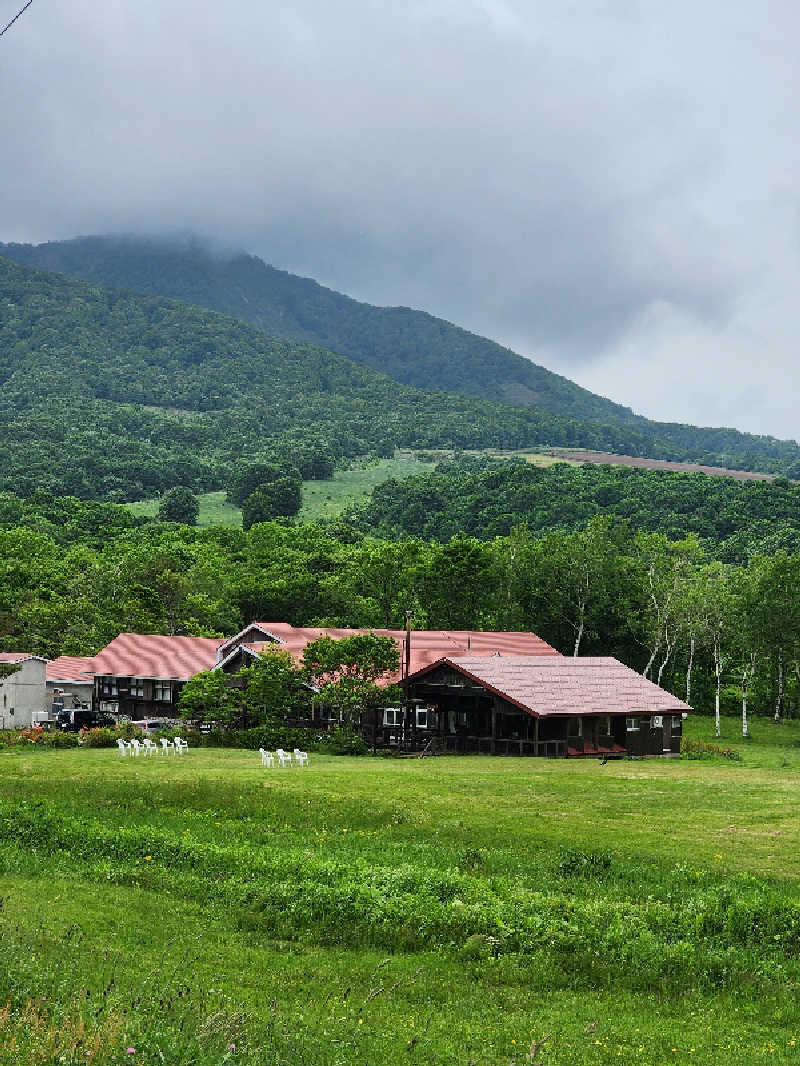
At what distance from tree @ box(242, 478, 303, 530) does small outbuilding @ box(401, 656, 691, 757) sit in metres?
125

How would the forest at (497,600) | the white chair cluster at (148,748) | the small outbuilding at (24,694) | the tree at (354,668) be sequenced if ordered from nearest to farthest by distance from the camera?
the white chair cluster at (148,748)
the tree at (354,668)
the small outbuilding at (24,694)
the forest at (497,600)

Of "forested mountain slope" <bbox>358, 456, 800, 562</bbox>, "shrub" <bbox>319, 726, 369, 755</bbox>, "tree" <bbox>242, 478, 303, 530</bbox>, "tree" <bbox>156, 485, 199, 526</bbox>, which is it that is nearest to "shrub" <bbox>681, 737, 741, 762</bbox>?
"shrub" <bbox>319, 726, 369, 755</bbox>

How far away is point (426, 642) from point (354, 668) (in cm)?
1109

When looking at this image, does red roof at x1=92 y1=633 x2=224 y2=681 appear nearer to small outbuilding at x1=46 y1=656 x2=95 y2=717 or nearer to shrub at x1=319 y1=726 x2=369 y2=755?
small outbuilding at x1=46 y1=656 x2=95 y2=717

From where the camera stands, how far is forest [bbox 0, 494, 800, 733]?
234 feet

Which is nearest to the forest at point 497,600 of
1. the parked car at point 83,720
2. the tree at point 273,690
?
the parked car at point 83,720

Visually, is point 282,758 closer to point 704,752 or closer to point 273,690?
point 273,690

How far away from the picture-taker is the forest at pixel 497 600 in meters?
71.2

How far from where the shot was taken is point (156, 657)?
207 feet

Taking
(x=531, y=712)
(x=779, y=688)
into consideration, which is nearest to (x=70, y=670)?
(x=531, y=712)

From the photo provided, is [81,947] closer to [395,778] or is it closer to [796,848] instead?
[796,848]

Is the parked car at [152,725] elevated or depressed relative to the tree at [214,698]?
depressed

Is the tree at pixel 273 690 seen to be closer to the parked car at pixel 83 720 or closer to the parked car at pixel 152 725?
the parked car at pixel 152 725

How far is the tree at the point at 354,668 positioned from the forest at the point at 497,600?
26736mm
